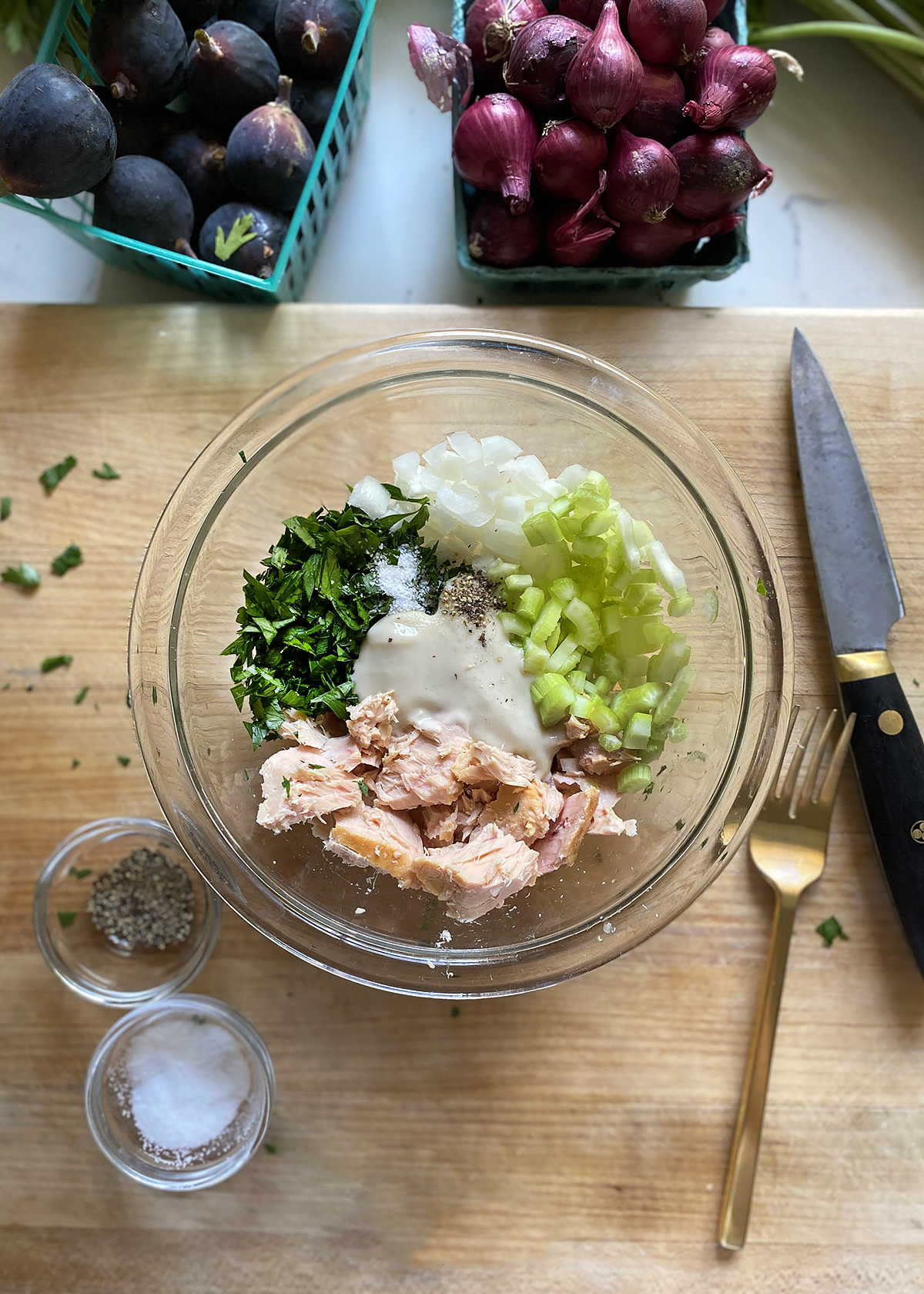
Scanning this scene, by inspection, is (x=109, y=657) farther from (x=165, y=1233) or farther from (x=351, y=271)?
(x=165, y=1233)

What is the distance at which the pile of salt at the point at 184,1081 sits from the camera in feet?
4.99

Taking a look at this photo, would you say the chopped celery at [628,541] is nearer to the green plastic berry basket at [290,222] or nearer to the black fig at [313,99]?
the green plastic berry basket at [290,222]

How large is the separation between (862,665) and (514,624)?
575 mm

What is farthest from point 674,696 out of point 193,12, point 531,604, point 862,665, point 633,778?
point 193,12

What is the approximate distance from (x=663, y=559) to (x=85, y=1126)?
1.29 metres

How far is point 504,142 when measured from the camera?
52.9 inches

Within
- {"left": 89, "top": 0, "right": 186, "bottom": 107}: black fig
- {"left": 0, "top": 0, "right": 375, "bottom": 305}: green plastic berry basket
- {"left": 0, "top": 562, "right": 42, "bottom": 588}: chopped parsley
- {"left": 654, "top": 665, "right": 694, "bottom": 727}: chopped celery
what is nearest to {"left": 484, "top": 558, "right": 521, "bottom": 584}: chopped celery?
{"left": 654, "top": 665, "right": 694, "bottom": 727}: chopped celery

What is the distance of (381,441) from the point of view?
147 centimetres

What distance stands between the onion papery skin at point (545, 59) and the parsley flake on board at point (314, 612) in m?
0.62

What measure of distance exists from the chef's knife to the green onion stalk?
51cm

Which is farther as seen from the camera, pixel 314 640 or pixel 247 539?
pixel 247 539

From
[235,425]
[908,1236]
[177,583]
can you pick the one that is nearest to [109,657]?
[177,583]

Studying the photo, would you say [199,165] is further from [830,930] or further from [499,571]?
[830,930]

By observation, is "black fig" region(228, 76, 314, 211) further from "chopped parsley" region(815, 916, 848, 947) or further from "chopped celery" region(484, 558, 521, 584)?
"chopped parsley" region(815, 916, 848, 947)
